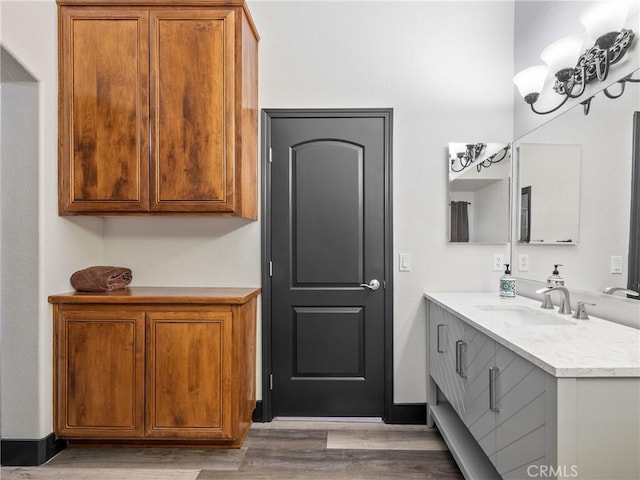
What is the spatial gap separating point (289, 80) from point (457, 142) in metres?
1.23

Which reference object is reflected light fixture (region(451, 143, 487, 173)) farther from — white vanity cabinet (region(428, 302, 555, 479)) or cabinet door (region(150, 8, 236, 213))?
cabinet door (region(150, 8, 236, 213))

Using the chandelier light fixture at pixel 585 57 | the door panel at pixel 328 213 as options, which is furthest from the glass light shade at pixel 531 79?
the door panel at pixel 328 213

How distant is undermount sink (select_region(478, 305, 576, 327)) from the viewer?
6.35 ft

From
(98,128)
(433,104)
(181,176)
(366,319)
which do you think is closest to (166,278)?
(181,176)

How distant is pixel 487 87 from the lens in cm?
281

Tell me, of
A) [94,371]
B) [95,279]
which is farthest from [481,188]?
[94,371]

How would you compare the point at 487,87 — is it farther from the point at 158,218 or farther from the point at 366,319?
the point at 158,218

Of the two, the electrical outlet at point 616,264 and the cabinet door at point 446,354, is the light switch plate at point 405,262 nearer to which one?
the cabinet door at point 446,354

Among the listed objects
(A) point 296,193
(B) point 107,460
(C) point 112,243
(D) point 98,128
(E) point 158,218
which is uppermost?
(D) point 98,128

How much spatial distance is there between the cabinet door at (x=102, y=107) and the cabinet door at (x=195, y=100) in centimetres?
10

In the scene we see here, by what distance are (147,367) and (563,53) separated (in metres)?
2.91

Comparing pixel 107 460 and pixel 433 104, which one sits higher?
pixel 433 104

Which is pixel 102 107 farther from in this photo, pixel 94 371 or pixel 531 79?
pixel 531 79

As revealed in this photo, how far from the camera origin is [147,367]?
7.50ft
